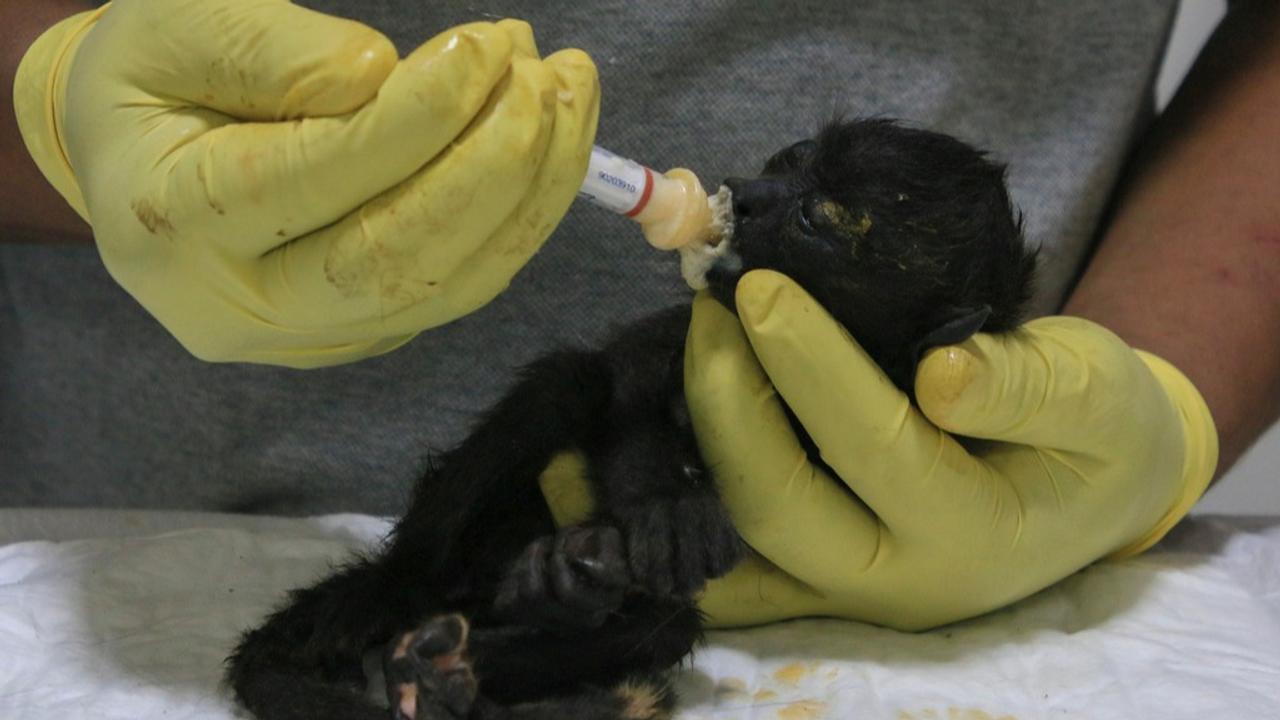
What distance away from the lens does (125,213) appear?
981 mm

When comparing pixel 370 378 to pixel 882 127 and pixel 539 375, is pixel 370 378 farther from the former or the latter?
pixel 882 127

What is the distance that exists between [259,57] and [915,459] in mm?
704

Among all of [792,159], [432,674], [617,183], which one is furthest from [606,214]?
[432,674]

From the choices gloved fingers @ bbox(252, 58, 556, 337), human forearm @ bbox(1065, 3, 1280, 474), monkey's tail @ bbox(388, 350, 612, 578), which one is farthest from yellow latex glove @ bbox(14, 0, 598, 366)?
human forearm @ bbox(1065, 3, 1280, 474)

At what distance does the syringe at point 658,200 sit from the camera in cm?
107

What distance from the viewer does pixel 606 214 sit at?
1.50 meters

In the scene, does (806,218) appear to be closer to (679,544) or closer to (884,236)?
(884,236)

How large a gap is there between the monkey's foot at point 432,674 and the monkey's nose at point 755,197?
51 centimetres

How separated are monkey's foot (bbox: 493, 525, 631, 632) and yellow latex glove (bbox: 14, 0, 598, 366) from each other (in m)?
0.25

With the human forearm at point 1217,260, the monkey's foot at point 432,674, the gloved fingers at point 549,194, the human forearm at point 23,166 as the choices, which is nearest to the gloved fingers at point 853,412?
the gloved fingers at point 549,194

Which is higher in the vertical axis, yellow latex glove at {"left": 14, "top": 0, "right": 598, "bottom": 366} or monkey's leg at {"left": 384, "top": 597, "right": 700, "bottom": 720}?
yellow latex glove at {"left": 14, "top": 0, "right": 598, "bottom": 366}

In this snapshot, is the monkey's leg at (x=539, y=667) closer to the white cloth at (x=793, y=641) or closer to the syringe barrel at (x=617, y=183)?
the white cloth at (x=793, y=641)

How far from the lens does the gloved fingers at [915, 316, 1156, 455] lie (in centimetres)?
110

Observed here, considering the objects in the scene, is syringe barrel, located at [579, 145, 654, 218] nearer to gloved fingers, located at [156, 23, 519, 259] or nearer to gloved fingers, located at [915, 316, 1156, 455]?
gloved fingers, located at [156, 23, 519, 259]
